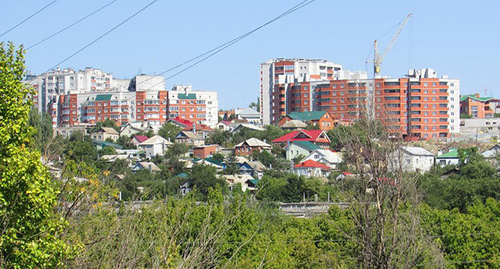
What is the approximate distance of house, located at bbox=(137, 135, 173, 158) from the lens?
49906mm

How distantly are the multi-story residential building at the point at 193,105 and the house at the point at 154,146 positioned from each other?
12629 mm

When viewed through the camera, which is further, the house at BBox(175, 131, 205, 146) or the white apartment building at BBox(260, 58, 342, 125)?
the white apartment building at BBox(260, 58, 342, 125)

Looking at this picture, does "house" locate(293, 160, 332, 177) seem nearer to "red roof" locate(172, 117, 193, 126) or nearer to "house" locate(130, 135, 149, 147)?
"house" locate(130, 135, 149, 147)

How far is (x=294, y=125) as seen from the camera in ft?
181

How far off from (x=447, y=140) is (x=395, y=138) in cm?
4642

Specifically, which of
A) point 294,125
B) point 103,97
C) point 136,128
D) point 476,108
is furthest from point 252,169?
point 476,108

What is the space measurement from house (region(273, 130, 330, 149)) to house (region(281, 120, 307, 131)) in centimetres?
443

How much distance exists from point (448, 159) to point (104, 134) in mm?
23653

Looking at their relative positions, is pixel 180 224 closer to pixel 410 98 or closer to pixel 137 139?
pixel 137 139

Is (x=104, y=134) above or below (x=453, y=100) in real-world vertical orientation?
below

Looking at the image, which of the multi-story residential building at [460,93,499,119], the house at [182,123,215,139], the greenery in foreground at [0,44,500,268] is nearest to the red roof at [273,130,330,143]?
the house at [182,123,215,139]

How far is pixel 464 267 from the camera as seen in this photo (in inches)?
643

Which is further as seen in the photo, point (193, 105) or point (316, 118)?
point (193, 105)

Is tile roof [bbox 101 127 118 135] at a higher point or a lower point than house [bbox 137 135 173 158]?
higher
